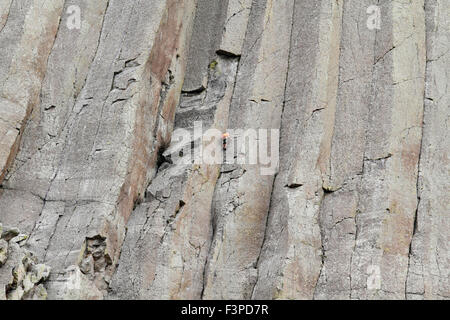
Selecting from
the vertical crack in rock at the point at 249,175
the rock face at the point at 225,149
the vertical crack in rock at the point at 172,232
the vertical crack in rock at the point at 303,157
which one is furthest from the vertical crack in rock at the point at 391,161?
the vertical crack in rock at the point at 172,232

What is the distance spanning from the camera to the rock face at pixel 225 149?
1644cm

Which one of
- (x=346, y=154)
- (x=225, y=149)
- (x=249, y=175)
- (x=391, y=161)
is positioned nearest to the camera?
(x=391, y=161)

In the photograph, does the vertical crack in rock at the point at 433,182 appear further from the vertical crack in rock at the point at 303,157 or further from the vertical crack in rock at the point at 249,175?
the vertical crack in rock at the point at 249,175

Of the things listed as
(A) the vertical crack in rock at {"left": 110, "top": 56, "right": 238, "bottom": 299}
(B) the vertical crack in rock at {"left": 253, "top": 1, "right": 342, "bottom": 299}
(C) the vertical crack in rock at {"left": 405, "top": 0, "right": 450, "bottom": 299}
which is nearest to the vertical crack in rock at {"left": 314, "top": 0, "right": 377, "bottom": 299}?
(B) the vertical crack in rock at {"left": 253, "top": 1, "right": 342, "bottom": 299}

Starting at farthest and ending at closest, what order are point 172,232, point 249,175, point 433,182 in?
1. point 249,175
2. point 433,182
3. point 172,232

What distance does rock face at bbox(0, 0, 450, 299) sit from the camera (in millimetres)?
16438

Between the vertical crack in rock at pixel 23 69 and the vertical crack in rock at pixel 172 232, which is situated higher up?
the vertical crack in rock at pixel 23 69

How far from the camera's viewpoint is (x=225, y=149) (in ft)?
59.6

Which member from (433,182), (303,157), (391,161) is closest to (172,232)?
(303,157)

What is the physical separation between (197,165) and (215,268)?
205 centimetres

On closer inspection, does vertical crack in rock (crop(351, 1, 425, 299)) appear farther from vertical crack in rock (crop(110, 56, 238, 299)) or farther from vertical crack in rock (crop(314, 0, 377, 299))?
vertical crack in rock (crop(110, 56, 238, 299))

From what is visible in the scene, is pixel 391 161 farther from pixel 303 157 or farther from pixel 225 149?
pixel 225 149

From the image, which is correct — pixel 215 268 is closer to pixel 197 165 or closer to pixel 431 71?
pixel 197 165

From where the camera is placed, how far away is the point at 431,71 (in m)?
18.5
